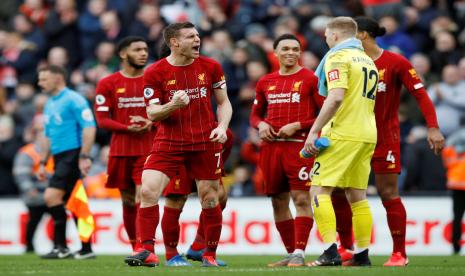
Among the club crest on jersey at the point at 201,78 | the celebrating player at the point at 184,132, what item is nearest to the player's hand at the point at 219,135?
the celebrating player at the point at 184,132

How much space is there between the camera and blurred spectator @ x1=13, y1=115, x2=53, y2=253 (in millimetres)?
16938

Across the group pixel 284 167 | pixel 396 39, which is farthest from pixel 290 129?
pixel 396 39

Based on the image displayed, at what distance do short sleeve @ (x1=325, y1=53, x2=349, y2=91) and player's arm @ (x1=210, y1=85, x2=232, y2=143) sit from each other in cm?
112

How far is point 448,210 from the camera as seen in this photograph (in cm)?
1666

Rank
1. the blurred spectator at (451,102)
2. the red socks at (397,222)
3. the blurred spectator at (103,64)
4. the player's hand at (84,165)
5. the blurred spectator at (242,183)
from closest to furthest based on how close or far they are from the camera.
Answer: the red socks at (397,222) → the player's hand at (84,165) → the blurred spectator at (451,102) → the blurred spectator at (242,183) → the blurred spectator at (103,64)

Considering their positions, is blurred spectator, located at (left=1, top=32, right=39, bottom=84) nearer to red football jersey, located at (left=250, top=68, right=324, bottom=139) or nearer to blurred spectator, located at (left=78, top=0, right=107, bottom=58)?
blurred spectator, located at (left=78, top=0, right=107, bottom=58)

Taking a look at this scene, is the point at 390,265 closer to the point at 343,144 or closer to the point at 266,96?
the point at 343,144

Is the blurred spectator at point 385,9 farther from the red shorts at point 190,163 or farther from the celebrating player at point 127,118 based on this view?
the red shorts at point 190,163

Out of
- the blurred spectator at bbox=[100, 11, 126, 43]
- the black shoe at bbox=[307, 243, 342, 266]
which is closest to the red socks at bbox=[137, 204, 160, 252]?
the black shoe at bbox=[307, 243, 342, 266]

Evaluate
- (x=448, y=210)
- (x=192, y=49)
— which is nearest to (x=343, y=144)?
(x=192, y=49)

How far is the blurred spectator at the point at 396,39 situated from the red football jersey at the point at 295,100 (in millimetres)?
6718

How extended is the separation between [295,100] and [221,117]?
122 centimetres

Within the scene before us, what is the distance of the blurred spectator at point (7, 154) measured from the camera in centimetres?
1986

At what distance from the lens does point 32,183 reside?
17359 mm
